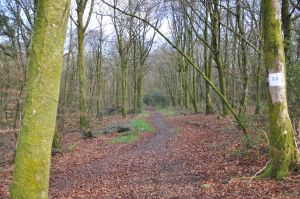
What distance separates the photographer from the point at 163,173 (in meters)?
8.83

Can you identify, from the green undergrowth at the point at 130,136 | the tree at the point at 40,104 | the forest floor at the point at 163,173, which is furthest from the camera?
the green undergrowth at the point at 130,136

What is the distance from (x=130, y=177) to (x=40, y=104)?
584 centimetres

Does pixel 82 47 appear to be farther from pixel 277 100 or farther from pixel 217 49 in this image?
pixel 277 100

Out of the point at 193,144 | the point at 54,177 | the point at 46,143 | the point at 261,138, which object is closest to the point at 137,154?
the point at 193,144

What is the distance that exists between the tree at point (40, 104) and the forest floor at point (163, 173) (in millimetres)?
3539

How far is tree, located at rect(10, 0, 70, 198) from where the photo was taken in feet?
11.6

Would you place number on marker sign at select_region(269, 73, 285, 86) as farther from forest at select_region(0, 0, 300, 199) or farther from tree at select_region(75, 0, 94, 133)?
tree at select_region(75, 0, 94, 133)

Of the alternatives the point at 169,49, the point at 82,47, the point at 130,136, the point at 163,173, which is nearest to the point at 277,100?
the point at 163,173

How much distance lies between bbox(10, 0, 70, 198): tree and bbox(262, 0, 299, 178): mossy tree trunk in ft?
12.7

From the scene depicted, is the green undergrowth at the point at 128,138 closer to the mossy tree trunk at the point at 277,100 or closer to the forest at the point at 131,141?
the forest at the point at 131,141

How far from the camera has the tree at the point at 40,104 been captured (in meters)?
3.55

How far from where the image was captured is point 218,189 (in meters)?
6.30

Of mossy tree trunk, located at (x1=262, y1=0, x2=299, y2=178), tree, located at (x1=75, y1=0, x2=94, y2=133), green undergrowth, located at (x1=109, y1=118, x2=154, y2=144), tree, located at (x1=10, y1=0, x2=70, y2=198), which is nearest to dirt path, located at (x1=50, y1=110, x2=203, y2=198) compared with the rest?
mossy tree trunk, located at (x1=262, y1=0, x2=299, y2=178)

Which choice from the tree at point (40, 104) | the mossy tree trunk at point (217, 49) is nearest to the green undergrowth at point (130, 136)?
the mossy tree trunk at point (217, 49)
